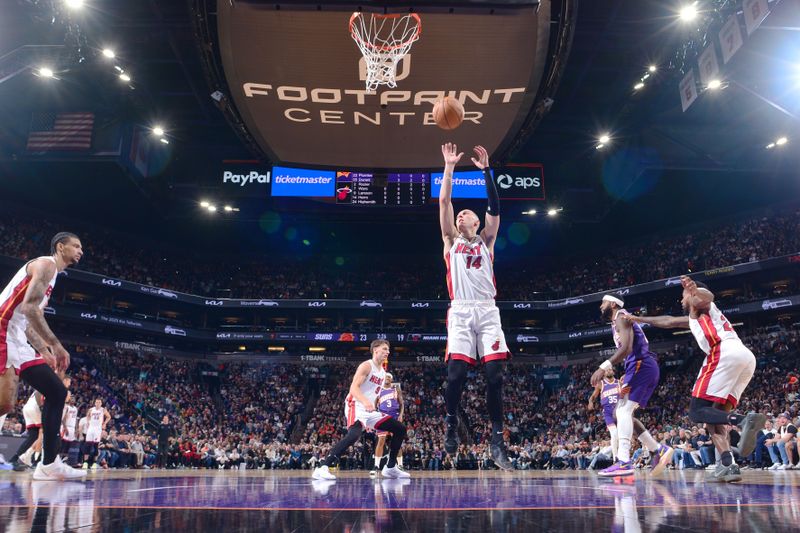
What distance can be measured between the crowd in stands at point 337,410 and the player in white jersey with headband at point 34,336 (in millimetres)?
12604

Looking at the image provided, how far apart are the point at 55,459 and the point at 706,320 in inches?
297

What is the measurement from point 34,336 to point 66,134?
58.1ft

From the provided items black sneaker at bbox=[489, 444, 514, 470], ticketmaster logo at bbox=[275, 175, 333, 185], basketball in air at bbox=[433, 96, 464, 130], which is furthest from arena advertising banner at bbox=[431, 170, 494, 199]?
black sneaker at bbox=[489, 444, 514, 470]

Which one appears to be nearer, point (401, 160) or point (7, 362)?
point (7, 362)

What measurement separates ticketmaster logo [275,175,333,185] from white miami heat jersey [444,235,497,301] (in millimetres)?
14687

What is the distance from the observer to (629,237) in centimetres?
3069

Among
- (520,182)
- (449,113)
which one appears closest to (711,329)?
(449,113)

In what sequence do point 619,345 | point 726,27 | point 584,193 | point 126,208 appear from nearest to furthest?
point 619,345 < point 726,27 < point 584,193 < point 126,208

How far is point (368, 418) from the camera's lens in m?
7.83

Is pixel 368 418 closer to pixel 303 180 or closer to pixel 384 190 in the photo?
pixel 384 190

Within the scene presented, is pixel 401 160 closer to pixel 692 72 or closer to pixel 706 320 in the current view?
pixel 692 72

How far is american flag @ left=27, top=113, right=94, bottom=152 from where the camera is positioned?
1934 centimetres

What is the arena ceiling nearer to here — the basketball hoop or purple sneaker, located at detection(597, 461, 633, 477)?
the basketball hoop

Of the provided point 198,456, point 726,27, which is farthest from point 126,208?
point 726,27
